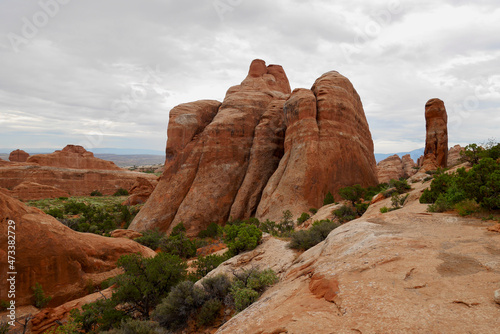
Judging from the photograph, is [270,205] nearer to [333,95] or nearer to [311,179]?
[311,179]

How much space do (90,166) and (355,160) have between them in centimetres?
5697

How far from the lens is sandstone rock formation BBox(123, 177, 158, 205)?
3822 cm

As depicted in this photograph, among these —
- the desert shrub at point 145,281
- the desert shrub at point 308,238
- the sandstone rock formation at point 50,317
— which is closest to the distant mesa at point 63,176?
the sandstone rock formation at point 50,317

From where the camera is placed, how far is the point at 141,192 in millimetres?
39562

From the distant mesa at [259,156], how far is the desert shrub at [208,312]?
15.6 m

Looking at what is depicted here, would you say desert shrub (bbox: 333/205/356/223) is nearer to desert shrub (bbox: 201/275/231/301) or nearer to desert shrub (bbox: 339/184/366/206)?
desert shrub (bbox: 339/184/366/206)

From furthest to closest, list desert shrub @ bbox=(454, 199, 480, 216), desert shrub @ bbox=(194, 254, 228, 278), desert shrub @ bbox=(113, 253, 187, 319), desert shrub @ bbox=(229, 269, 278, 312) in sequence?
1. desert shrub @ bbox=(194, 254, 228, 278)
2. desert shrub @ bbox=(113, 253, 187, 319)
3. desert shrub @ bbox=(454, 199, 480, 216)
4. desert shrub @ bbox=(229, 269, 278, 312)

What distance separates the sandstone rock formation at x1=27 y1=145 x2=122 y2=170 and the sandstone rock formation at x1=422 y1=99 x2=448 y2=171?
61502mm

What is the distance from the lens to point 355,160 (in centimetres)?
2489

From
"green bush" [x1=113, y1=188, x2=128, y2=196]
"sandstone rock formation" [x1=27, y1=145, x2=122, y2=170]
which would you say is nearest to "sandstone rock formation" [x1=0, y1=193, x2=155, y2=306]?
"green bush" [x1=113, y1=188, x2=128, y2=196]

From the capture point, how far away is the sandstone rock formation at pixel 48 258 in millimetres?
10133

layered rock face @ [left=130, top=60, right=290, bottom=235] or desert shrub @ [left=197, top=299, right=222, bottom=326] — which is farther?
layered rock face @ [left=130, top=60, right=290, bottom=235]

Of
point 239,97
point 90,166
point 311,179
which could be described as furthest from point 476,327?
point 90,166

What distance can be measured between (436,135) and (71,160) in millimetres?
65894
